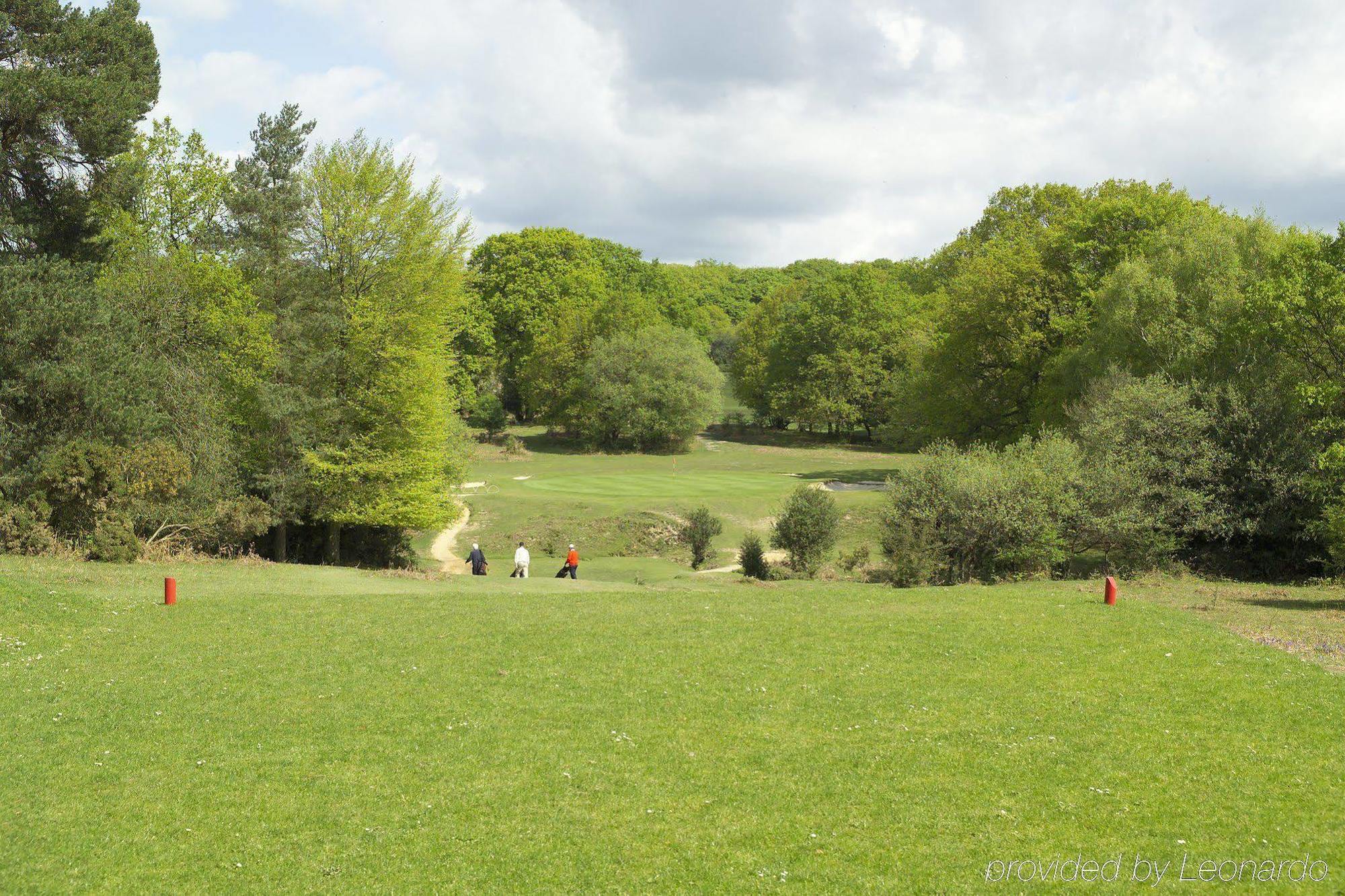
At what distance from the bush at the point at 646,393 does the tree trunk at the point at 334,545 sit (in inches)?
1806

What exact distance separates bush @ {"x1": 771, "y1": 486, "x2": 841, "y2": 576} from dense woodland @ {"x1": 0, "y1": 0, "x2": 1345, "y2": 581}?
10.4ft

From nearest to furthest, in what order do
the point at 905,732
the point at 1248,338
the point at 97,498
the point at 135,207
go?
the point at 905,732
the point at 97,498
the point at 1248,338
the point at 135,207

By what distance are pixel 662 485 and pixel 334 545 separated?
25.7m

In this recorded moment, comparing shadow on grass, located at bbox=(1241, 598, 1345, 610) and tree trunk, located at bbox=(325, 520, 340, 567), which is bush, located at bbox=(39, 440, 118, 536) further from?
shadow on grass, located at bbox=(1241, 598, 1345, 610)

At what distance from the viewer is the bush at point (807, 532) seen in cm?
3522

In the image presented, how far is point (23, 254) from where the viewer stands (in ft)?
102

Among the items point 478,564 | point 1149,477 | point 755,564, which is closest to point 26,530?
point 478,564

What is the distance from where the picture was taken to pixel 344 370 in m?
37.4

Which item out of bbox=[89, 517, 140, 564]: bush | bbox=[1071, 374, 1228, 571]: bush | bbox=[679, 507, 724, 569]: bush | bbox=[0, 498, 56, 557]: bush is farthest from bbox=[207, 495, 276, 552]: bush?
bbox=[1071, 374, 1228, 571]: bush

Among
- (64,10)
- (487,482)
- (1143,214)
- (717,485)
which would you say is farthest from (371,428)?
(1143,214)

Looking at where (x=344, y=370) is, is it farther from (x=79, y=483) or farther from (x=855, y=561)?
(x=855, y=561)

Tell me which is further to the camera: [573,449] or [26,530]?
[573,449]

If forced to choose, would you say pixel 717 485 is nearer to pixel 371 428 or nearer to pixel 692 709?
pixel 371 428

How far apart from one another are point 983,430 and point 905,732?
46.7m
